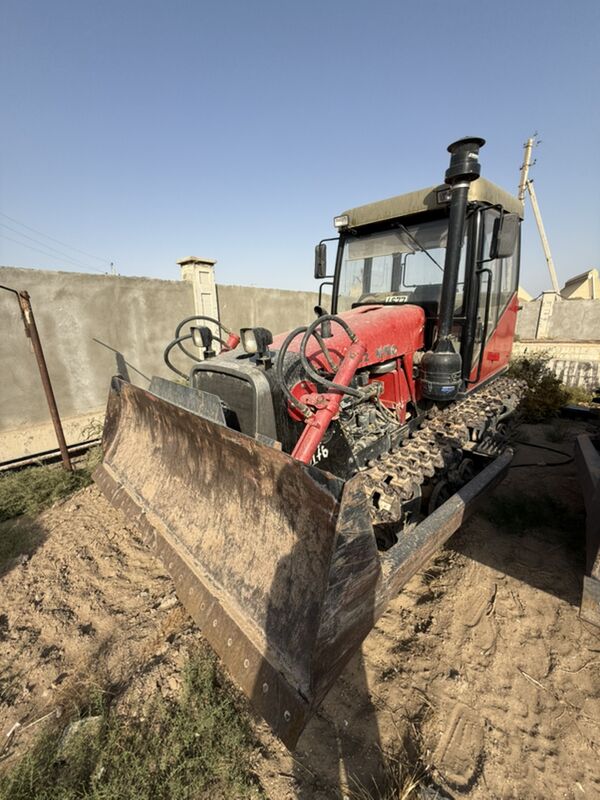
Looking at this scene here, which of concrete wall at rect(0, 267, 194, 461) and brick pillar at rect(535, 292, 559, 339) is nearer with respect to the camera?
concrete wall at rect(0, 267, 194, 461)

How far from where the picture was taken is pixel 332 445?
107 inches

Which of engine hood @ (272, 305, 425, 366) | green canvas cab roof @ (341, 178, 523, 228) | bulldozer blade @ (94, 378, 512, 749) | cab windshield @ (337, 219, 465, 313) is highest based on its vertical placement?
green canvas cab roof @ (341, 178, 523, 228)

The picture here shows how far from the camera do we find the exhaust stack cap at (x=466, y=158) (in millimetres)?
2811

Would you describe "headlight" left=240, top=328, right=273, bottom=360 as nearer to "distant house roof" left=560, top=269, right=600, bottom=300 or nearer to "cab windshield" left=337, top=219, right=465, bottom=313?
"cab windshield" left=337, top=219, right=465, bottom=313

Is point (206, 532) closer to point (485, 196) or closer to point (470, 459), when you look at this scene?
point (470, 459)

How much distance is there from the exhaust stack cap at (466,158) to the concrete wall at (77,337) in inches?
175

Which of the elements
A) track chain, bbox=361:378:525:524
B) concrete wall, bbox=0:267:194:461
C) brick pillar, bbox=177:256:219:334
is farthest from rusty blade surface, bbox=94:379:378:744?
brick pillar, bbox=177:256:219:334

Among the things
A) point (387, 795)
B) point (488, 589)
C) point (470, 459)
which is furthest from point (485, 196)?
point (387, 795)

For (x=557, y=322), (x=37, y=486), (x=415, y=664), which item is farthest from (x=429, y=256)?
(x=557, y=322)

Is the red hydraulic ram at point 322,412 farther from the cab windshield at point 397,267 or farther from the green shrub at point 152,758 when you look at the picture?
the cab windshield at point 397,267

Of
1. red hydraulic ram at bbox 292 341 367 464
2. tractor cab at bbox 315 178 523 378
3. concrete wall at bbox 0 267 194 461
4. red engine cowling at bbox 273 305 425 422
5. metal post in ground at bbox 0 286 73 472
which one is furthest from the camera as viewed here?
concrete wall at bbox 0 267 194 461

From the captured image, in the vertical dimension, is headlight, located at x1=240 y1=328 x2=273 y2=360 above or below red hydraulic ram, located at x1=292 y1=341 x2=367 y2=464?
above

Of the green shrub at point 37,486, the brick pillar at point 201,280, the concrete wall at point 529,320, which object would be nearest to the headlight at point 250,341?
the green shrub at point 37,486

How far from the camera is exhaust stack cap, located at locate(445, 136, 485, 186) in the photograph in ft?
9.22
